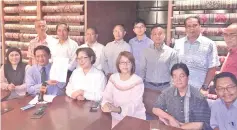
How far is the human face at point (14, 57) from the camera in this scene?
3.09 meters

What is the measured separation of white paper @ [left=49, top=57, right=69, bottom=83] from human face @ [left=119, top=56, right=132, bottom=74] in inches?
22.7

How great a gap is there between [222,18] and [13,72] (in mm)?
2636

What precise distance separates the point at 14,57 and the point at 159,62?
5.40 ft

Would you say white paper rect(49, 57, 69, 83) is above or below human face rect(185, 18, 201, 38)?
below

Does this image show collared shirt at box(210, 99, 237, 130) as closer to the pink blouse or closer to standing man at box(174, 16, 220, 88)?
the pink blouse

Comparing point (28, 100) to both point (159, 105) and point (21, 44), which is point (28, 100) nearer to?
point (159, 105)

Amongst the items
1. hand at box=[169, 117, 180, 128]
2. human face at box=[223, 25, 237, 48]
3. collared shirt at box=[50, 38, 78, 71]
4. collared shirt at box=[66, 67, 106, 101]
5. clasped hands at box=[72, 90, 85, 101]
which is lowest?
hand at box=[169, 117, 180, 128]

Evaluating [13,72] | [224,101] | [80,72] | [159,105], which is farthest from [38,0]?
[224,101]

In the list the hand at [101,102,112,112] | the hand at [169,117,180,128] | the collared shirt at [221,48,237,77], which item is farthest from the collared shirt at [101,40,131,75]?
the hand at [169,117,180,128]

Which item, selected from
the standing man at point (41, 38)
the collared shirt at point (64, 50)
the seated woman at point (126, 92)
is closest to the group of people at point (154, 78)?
the seated woman at point (126, 92)

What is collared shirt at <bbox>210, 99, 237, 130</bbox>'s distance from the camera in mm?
1920

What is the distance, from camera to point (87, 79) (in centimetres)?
271

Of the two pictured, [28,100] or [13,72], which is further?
[13,72]

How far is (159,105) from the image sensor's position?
7.35ft
